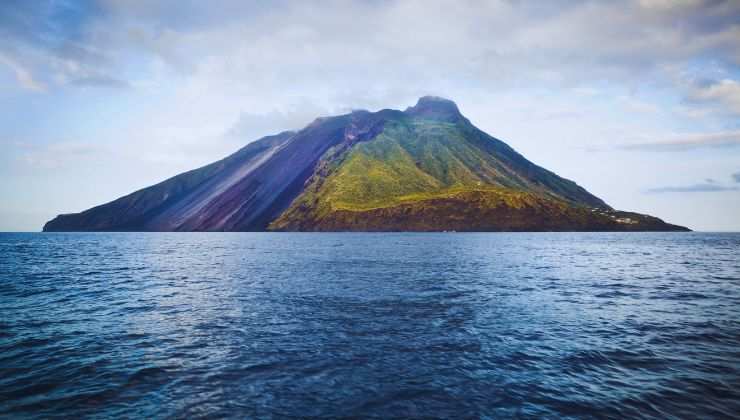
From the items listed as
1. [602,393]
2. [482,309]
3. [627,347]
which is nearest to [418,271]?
[482,309]

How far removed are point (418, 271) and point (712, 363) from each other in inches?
1685

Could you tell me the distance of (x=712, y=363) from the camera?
20.5 meters

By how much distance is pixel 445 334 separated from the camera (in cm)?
2570

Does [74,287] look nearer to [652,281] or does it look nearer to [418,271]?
[418,271]

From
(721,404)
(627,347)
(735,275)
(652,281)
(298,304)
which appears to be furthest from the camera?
(735,275)

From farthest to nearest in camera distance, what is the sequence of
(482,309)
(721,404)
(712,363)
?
(482,309), (712,363), (721,404)

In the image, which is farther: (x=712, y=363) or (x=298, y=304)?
(x=298, y=304)

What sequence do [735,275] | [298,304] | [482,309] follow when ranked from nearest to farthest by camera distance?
[482,309]
[298,304]
[735,275]

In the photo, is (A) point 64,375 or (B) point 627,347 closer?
(A) point 64,375

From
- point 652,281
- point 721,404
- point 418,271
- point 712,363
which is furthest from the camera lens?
point 418,271

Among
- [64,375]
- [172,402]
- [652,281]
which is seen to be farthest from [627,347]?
[652,281]

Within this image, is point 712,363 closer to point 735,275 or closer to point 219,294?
point 219,294

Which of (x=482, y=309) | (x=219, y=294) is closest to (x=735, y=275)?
(x=482, y=309)

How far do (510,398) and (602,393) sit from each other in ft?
14.6
